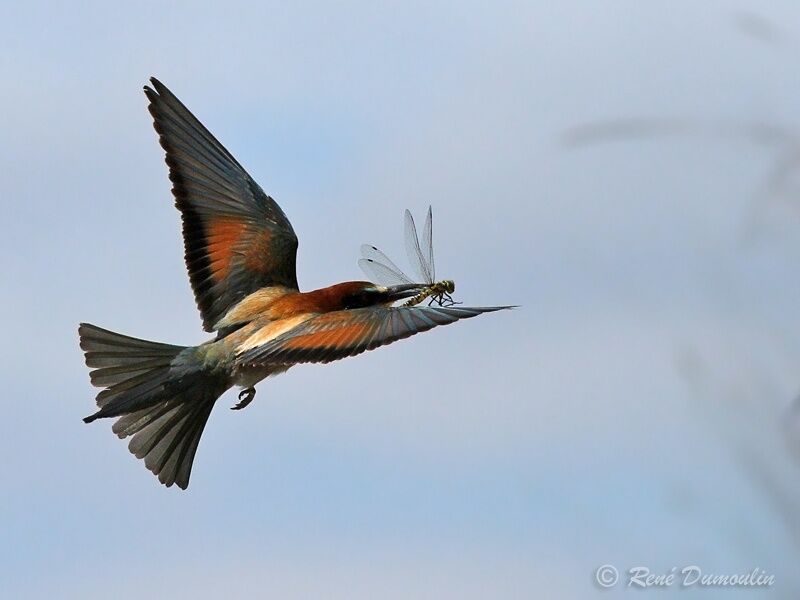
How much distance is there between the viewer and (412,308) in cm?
690

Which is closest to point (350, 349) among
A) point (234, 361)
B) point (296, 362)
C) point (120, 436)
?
point (296, 362)

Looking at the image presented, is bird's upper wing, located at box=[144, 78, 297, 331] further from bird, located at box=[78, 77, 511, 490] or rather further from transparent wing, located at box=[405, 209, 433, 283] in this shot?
transparent wing, located at box=[405, 209, 433, 283]

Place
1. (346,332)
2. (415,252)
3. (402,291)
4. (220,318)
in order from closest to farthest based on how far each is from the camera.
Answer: (346,332) → (402,291) → (220,318) → (415,252)

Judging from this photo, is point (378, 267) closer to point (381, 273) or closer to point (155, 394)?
point (381, 273)

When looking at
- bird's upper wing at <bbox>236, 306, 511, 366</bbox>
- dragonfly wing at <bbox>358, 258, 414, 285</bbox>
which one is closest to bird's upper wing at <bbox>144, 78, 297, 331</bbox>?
dragonfly wing at <bbox>358, 258, 414, 285</bbox>

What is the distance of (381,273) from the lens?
27.3ft

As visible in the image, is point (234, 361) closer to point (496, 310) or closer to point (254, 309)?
point (254, 309)

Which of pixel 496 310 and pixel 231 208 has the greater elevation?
pixel 231 208

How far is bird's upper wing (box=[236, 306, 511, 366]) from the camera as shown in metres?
6.63

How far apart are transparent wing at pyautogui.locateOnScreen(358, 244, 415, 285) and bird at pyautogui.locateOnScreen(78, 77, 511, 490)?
27 cm

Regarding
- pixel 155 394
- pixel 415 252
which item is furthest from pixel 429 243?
pixel 155 394

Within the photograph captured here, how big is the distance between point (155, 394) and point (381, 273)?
54.3 inches

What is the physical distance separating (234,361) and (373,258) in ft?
3.94

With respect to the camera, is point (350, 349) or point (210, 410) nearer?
point (350, 349)
